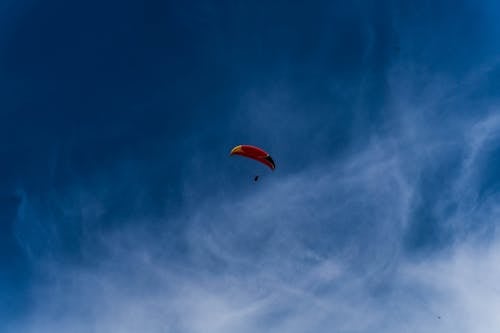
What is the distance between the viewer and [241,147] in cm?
9044

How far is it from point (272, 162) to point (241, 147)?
6.53 meters

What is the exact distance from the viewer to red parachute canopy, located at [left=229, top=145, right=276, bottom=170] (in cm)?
9019

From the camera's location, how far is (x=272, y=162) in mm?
92125

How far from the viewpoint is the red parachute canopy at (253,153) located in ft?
296

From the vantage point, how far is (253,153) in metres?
90.8
